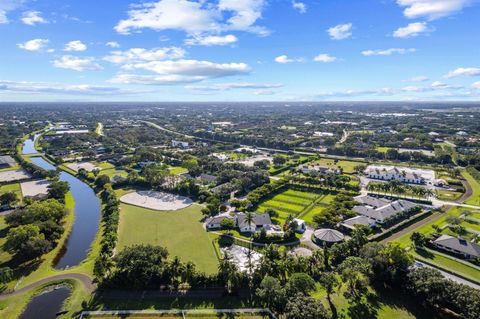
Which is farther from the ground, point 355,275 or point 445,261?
point 355,275

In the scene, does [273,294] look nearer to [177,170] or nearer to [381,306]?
[381,306]

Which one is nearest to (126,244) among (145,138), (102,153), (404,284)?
(404,284)

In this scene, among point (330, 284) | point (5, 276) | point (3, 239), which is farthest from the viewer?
point (3, 239)

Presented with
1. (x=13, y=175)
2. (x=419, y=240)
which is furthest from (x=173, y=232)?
(x=13, y=175)

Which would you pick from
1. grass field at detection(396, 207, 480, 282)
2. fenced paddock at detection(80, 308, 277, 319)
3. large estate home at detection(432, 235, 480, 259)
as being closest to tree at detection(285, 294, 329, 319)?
fenced paddock at detection(80, 308, 277, 319)

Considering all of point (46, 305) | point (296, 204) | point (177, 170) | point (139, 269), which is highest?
point (177, 170)

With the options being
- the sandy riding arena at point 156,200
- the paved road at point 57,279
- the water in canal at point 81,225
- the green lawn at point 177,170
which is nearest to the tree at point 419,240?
the sandy riding arena at point 156,200

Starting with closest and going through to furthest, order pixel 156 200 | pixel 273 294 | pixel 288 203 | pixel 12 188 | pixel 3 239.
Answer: pixel 273 294
pixel 3 239
pixel 288 203
pixel 156 200
pixel 12 188
